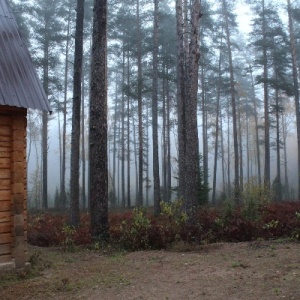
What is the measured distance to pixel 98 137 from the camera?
1194cm

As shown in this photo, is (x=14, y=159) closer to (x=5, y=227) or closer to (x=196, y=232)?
(x=5, y=227)

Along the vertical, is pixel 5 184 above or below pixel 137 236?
above

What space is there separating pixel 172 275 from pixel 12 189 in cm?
373

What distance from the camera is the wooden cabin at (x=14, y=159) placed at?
801 cm

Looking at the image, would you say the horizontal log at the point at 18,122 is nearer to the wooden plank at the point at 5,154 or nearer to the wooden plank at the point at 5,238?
the wooden plank at the point at 5,154

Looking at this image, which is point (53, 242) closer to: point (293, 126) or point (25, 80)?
point (25, 80)

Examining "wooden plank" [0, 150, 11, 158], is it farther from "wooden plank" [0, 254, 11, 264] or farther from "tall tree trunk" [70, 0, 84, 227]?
"tall tree trunk" [70, 0, 84, 227]

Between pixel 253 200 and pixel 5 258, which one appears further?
pixel 253 200

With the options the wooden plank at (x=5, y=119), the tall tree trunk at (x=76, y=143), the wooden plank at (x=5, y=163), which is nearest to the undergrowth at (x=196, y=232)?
the tall tree trunk at (x=76, y=143)

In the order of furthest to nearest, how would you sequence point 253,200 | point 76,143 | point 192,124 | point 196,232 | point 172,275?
point 76,143 → point 253,200 → point 192,124 → point 196,232 → point 172,275

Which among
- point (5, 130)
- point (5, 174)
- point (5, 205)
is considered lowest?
point (5, 205)

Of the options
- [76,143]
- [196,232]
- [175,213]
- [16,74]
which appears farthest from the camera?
[175,213]

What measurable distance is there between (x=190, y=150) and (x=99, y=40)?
4431 mm

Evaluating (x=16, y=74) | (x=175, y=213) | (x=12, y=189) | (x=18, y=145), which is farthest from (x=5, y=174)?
(x=175, y=213)
